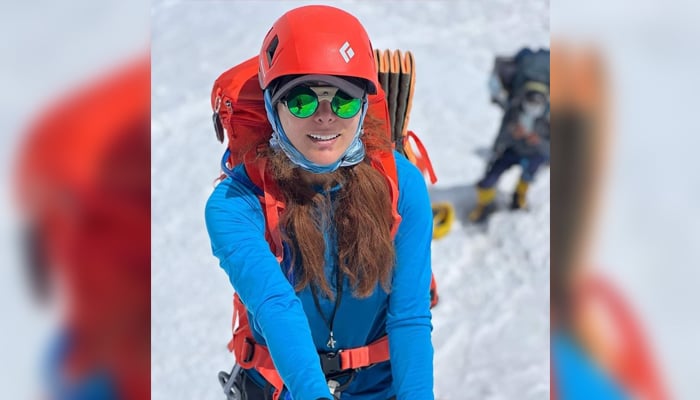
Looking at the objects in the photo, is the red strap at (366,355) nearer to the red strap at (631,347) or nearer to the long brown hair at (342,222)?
the long brown hair at (342,222)

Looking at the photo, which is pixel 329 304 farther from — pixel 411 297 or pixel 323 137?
pixel 323 137

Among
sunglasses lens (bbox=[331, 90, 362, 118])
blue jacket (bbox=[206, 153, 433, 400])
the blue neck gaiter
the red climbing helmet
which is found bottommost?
blue jacket (bbox=[206, 153, 433, 400])

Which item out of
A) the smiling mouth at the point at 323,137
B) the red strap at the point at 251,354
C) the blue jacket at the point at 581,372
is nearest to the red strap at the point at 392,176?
the smiling mouth at the point at 323,137

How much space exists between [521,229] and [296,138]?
230 cm

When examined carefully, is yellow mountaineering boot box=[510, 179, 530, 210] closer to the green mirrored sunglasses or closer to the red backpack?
the red backpack

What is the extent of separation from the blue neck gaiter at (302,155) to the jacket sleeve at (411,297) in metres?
0.15

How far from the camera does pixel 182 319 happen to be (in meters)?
3.36

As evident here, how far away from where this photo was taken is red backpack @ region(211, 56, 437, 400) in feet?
6.26

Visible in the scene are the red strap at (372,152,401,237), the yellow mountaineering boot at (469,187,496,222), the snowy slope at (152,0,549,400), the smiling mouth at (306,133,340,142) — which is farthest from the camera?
the yellow mountaineering boot at (469,187,496,222)

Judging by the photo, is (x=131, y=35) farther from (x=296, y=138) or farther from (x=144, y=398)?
(x=144, y=398)

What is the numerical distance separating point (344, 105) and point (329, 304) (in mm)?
495

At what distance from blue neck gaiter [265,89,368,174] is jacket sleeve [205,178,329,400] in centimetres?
13

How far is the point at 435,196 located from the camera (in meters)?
3.96

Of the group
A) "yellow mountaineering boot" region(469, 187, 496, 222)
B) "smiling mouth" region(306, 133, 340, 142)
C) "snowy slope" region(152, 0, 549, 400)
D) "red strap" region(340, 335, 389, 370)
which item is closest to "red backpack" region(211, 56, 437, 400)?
"red strap" region(340, 335, 389, 370)
